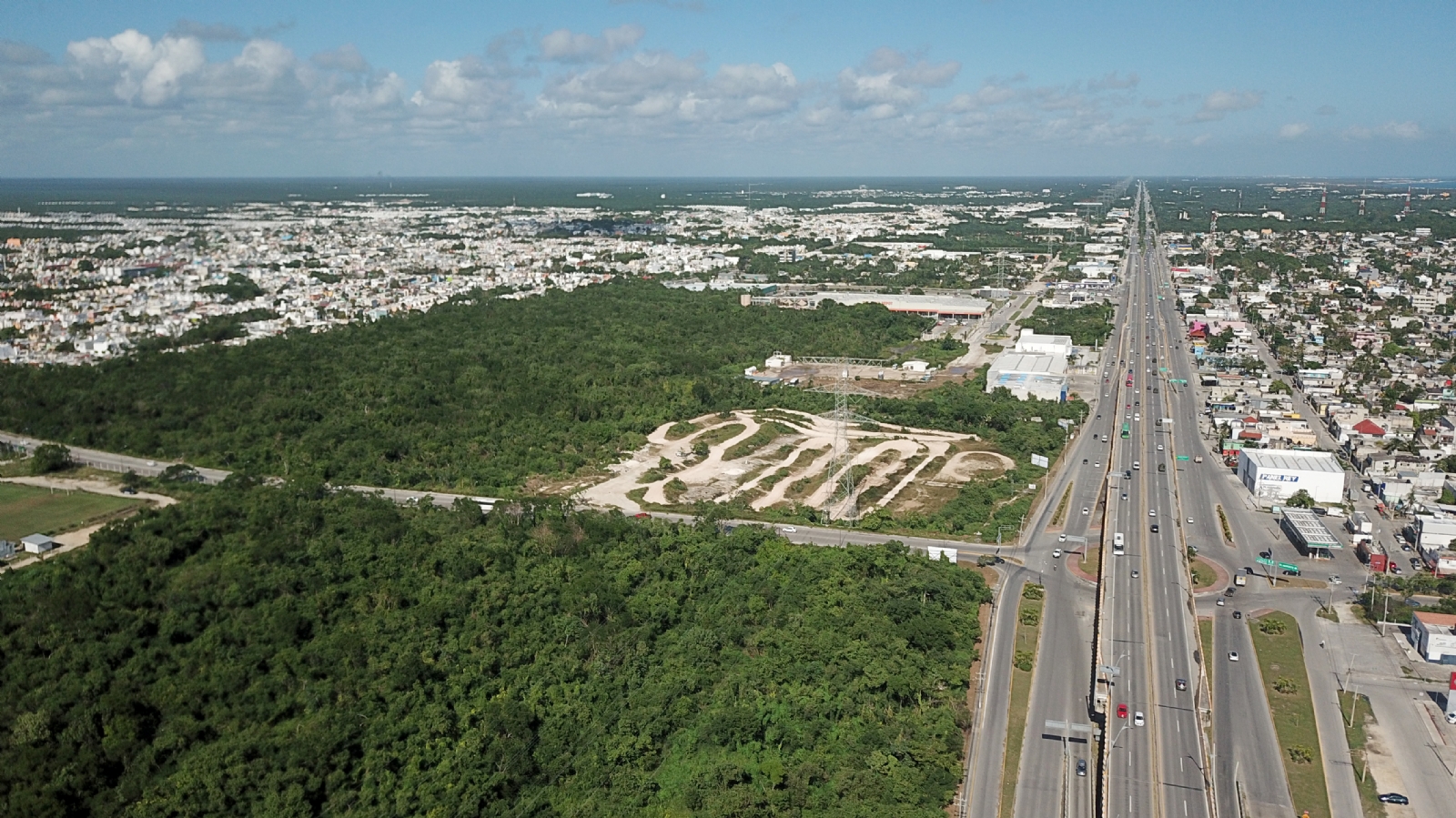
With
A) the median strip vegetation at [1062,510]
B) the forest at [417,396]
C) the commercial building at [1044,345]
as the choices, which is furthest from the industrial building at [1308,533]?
the commercial building at [1044,345]

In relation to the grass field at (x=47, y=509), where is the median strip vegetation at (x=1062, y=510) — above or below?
below

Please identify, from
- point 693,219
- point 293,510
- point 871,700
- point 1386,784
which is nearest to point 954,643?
point 871,700

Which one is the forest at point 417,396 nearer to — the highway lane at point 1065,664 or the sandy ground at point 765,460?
the sandy ground at point 765,460

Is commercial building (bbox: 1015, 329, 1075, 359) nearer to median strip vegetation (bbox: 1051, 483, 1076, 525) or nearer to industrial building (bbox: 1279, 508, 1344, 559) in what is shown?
median strip vegetation (bbox: 1051, 483, 1076, 525)

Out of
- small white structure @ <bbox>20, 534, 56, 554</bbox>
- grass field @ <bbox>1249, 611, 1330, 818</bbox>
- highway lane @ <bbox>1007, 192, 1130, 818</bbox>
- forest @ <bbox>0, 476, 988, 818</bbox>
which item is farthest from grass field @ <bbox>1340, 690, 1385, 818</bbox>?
small white structure @ <bbox>20, 534, 56, 554</bbox>

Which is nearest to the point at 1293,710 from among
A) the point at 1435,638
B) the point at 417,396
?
the point at 1435,638

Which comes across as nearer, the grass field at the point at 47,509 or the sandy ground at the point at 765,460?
the grass field at the point at 47,509

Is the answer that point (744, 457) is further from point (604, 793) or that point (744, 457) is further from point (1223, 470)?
point (604, 793)

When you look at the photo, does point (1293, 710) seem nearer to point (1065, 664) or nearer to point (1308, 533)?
point (1065, 664)
